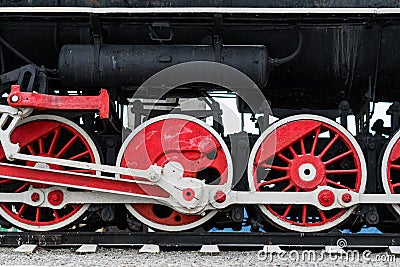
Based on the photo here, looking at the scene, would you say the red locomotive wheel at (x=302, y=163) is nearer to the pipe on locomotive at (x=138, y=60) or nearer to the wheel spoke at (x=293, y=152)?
the wheel spoke at (x=293, y=152)

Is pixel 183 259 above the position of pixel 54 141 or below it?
below

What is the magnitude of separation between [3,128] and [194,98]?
1.73 m

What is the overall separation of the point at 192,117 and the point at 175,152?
334 millimetres

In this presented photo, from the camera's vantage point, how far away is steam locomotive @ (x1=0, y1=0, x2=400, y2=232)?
5.27 metres

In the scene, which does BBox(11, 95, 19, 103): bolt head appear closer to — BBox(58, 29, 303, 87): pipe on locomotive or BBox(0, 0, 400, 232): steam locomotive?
BBox(0, 0, 400, 232): steam locomotive

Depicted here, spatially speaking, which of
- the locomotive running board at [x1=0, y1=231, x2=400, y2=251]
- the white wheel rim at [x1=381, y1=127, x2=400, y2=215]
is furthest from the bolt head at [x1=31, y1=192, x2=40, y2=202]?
the white wheel rim at [x1=381, y1=127, x2=400, y2=215]

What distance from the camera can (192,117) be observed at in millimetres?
5547

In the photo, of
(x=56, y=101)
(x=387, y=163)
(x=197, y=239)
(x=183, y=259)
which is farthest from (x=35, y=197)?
(x=387, y=163)

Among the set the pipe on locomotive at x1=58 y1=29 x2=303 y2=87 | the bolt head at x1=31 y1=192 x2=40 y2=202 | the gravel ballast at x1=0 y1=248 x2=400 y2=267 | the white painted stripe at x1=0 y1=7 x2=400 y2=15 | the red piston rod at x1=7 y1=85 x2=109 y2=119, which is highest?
the white painted stripe at x1=0 y1=7 x2=400 y2=15

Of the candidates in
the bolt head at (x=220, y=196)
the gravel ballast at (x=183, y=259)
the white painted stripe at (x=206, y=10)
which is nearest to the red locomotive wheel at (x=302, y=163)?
the bolt head at (x=220, y=196)

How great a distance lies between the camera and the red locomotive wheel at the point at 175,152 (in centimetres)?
547

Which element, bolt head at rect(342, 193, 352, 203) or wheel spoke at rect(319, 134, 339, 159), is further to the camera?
wheel spoke at rect(319, 134, 339, 159)

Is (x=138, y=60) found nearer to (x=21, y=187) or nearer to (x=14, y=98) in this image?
(x=14, y=98)

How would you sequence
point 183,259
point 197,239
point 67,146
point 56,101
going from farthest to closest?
1. point 67,146
2. point 197,239
3. point 56,101
4. point 183,259
